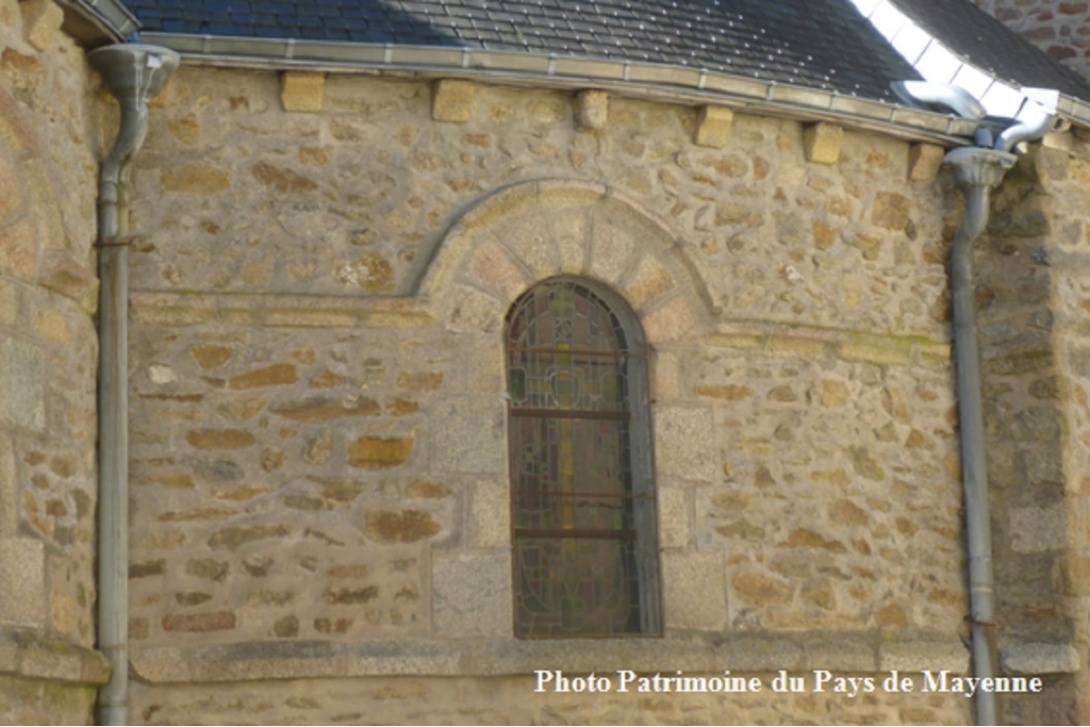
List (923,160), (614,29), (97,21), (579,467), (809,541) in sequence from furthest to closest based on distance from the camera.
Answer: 1. (923,160)
2. (614,29)
3. (809,541)
4. (579,467)
5. (97,21)

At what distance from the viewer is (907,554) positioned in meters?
10.5

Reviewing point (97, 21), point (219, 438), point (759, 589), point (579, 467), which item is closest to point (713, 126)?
point (579, 467)

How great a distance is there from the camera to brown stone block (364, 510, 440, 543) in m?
9.38

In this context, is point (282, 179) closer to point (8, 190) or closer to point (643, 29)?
point (8, 190)

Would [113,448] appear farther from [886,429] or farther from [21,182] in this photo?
[886,429]

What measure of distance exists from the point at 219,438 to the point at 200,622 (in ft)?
2.60

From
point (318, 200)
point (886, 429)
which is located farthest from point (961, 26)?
point (318, 200)

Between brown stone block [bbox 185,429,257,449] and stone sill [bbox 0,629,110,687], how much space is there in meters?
1.05

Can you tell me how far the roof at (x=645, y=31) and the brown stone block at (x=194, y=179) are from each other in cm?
53

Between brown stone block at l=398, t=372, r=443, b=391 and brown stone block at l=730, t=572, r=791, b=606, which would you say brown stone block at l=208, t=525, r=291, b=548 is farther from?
brown stone block at l=730, t=572, r=791, b=606

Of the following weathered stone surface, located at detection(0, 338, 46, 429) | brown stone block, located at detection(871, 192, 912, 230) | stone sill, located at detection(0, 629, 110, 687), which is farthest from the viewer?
brown stone block, located at detection(871, 192, 912, 230)

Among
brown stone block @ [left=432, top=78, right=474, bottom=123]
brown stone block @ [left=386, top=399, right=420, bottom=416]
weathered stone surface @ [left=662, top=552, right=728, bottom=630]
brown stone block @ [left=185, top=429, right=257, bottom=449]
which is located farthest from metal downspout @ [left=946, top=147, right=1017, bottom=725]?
brown stone block @ [left=185, top=429, right=257, bottom=449]

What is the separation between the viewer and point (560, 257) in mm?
10016

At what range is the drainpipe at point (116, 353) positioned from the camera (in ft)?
28.9
